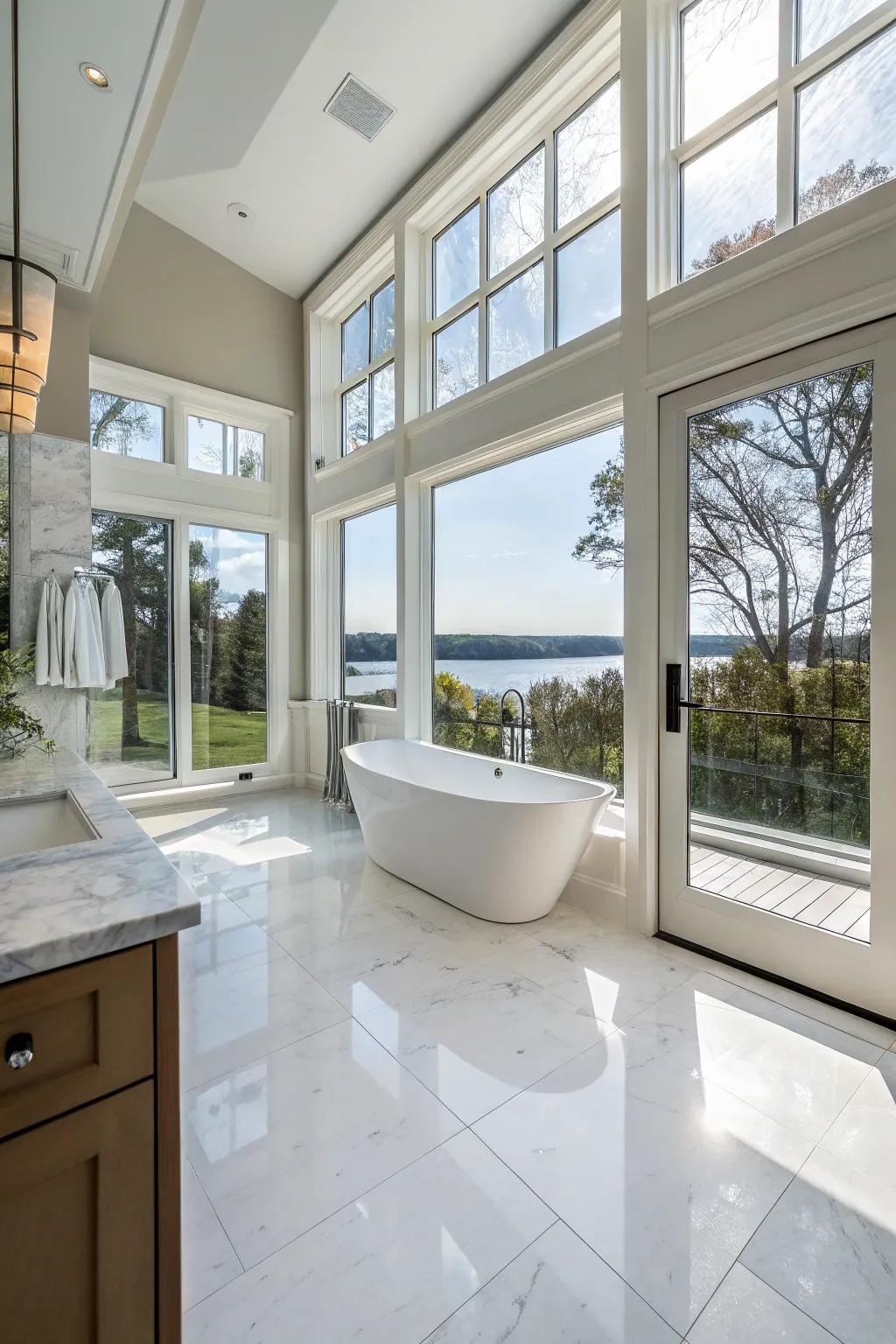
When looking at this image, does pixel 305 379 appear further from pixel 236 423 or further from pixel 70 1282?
pixel 70 1282

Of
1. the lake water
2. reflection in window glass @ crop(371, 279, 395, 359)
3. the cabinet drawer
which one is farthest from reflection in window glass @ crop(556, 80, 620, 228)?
the cabinet drawer

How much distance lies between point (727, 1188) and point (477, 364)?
390 cm

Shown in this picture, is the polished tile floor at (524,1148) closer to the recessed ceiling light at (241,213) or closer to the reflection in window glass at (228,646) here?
the reflection in window glass at (228,646)

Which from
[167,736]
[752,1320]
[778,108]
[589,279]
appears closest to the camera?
[752,1320]

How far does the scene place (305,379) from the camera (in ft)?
17.2

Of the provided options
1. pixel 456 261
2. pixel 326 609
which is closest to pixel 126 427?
pixel 326 609

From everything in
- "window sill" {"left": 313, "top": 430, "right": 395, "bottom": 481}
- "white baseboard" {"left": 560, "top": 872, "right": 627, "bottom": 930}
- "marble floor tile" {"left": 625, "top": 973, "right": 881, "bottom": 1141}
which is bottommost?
"marble floor tile" {"left": 625, "top": 973, "right": 881, "bottom": 1141}

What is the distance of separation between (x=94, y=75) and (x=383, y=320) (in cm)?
269

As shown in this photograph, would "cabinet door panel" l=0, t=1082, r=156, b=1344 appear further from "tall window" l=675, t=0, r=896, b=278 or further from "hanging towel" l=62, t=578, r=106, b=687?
"hanging towel" l=62, t=578, r=106, b=687

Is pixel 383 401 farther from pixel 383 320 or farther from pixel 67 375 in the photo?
pixel 67 375

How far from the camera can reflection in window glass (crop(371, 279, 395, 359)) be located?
15.0ft

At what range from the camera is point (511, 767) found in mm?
3363

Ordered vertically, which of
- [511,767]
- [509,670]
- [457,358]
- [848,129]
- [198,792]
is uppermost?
[457,358]

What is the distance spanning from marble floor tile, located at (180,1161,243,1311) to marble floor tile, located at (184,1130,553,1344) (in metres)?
0.03
